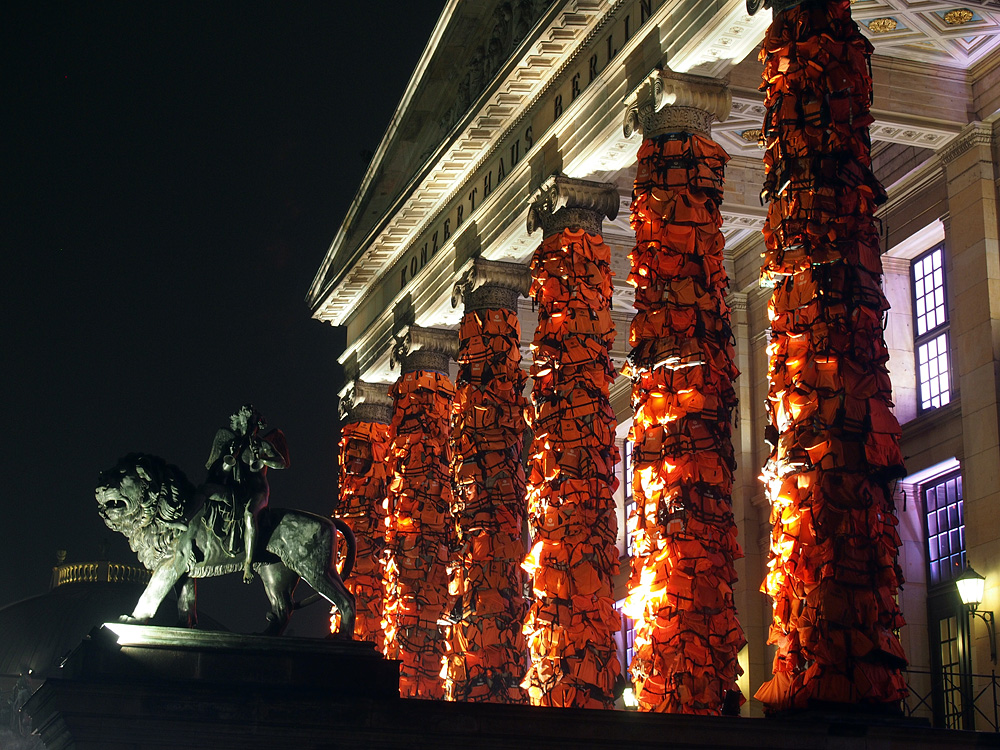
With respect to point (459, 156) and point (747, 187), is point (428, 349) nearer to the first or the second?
point (459, 156)

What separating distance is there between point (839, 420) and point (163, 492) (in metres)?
8.20

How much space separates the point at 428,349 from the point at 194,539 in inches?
779

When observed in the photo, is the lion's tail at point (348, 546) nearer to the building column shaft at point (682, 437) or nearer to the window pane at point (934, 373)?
the building column shaft at point (682, 437)

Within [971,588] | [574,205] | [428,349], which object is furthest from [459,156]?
[971,588]

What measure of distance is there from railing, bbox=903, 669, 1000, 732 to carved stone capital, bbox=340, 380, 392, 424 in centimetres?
1732

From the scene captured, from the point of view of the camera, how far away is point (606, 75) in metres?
25.8

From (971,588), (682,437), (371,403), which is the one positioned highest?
(371,403)

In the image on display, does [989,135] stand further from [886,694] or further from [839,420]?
[886,694]

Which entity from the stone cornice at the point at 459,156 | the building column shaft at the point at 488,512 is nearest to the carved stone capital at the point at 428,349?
the stone cornice at the point at 459,156

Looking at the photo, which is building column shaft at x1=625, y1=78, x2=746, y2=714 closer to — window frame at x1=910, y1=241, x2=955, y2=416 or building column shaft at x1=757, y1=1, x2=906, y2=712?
building column shaft at x1=757, y1=1, x2=906, y2=712

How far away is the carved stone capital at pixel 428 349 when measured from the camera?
35.2 meters

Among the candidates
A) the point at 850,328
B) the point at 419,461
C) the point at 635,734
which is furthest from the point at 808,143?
the point at 419,461

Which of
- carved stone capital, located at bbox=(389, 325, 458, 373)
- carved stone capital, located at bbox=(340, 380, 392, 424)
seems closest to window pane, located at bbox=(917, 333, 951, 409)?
carved stone capital, located at bbox=(389, 325, 458, 373)

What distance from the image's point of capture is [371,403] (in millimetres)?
39438
